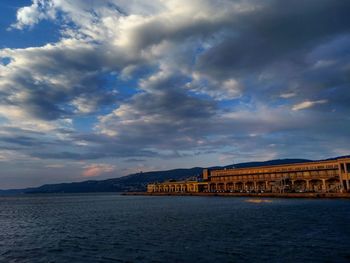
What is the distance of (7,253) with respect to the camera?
34.6 m

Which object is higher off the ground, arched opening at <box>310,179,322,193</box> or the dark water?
arched opening at <box>310,179,322,193</box>

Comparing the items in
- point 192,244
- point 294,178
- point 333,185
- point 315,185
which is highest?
point 294,178

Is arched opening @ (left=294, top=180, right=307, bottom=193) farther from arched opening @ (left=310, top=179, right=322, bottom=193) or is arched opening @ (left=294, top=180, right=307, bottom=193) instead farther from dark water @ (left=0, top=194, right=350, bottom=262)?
dark water @ (left=0, top=194, right=350, bottom=262)

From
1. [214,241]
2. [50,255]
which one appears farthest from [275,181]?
[50,255]

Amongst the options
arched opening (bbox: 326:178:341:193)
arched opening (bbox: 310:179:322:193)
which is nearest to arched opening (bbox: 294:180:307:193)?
arched opening (bbox: 310:179:322:193)

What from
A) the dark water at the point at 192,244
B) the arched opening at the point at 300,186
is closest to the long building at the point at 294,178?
the arched opening at the point at 300,186

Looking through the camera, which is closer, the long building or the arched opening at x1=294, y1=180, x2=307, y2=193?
the long building

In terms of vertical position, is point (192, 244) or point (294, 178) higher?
point (294, 178)

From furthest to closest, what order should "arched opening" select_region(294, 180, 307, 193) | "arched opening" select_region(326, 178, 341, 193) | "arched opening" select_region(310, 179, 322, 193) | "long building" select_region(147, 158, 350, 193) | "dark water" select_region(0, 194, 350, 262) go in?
"arched opening" select_region(294, 180, 307, 193), "arched opening" select_region(310, 179, 322, 193), "arched opening" select_region(326, 178, 341, 193), "long building" select_region(147, 158, 350, 193), "dark water" select_region(0, 194, 350, 262)

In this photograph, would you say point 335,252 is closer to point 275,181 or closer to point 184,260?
point 184,260

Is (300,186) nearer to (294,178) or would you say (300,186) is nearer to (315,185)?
(294,178)

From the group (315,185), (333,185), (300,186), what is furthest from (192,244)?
(300,186)

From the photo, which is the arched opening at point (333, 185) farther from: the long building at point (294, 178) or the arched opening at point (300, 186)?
the arched opening at point (300, 186)

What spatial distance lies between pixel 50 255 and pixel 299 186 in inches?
5270
